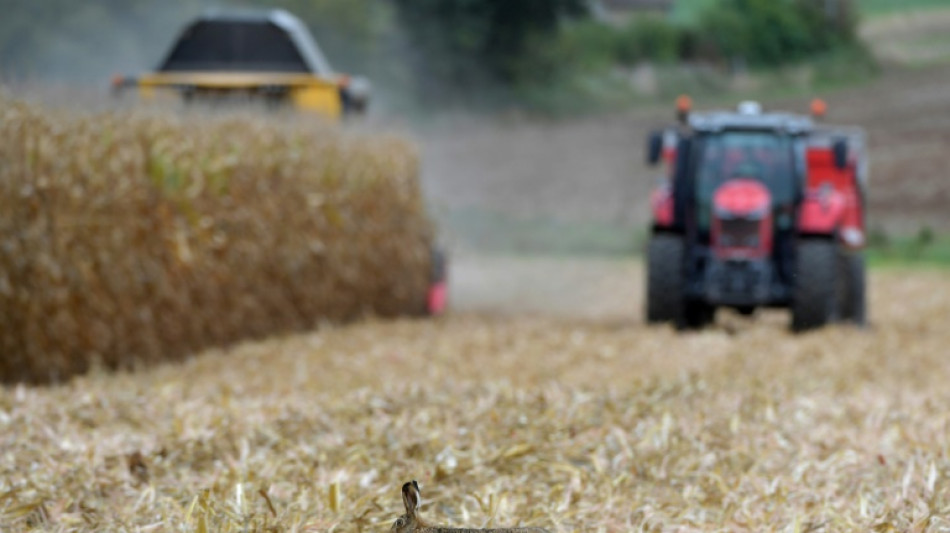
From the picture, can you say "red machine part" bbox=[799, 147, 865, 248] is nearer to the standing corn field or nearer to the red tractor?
the red tractor

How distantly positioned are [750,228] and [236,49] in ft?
19.9

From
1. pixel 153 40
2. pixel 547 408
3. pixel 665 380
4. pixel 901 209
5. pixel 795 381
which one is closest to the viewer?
pixel 547 408

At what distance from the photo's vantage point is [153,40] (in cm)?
3200

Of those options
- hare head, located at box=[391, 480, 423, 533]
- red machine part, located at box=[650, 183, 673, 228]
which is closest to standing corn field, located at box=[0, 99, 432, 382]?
red machine part, located at box=[650, 183, 673, 228]

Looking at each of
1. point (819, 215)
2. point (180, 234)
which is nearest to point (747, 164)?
point (819, 215)

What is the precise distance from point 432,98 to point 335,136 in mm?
27590

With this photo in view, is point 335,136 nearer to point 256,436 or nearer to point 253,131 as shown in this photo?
point 253,131

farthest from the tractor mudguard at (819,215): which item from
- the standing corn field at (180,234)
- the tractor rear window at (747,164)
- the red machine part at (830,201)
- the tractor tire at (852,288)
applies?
the standing corn field at (180,234)

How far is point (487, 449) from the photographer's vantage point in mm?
5078

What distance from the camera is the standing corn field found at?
8.62 metres

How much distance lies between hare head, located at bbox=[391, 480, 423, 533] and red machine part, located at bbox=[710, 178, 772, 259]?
897cm

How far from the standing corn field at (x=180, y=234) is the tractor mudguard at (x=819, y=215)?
3679 millimetres

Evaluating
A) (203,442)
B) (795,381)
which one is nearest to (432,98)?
(795,381)

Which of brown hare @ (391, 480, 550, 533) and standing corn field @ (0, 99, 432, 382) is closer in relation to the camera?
brown hare @ (391, 480, 550, 533)
